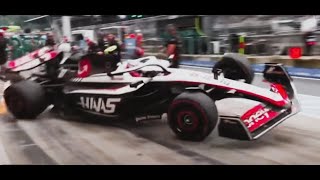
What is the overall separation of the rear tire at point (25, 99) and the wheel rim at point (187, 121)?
1399 mm

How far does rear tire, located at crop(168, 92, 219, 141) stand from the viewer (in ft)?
9.21

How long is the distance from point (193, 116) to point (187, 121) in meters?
0.08

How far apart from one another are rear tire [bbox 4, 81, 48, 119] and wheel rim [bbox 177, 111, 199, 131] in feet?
4.59

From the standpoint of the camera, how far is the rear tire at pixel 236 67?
11.8 ft

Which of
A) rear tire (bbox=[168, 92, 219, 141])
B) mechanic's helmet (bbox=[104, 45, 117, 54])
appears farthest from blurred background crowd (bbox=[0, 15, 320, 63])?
rear tire (bbox=[168, 92, 219, 141])

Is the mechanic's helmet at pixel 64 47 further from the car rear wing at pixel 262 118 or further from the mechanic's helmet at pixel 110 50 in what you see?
the car rear wing at pixel 262 118

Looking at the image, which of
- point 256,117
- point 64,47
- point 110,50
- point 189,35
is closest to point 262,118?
point 256,117

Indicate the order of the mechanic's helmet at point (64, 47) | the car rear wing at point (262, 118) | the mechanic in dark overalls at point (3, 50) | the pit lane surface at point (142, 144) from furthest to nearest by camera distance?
the mechanic's helmet at point (64, 47)
the mechanic in dark overalls at point (3, 50)
the car rear wing at point (262, 118)
the pit lane surface at point (142, 144)

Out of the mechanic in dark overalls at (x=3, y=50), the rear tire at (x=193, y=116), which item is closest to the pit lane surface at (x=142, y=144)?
the rear tire at (x=193, y=116)

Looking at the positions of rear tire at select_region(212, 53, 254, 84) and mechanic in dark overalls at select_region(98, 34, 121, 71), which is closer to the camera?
rear tire at select_region(212, 53, 254, 84)

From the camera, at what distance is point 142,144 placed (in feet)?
9.70

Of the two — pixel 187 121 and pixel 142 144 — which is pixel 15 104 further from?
pixel 187 121

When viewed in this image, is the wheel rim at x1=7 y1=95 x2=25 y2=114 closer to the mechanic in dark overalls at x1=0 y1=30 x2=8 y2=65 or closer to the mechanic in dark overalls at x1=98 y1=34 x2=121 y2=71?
the mechanic in dark overalls at x1=0 y1=30 x2=8 y2=65
